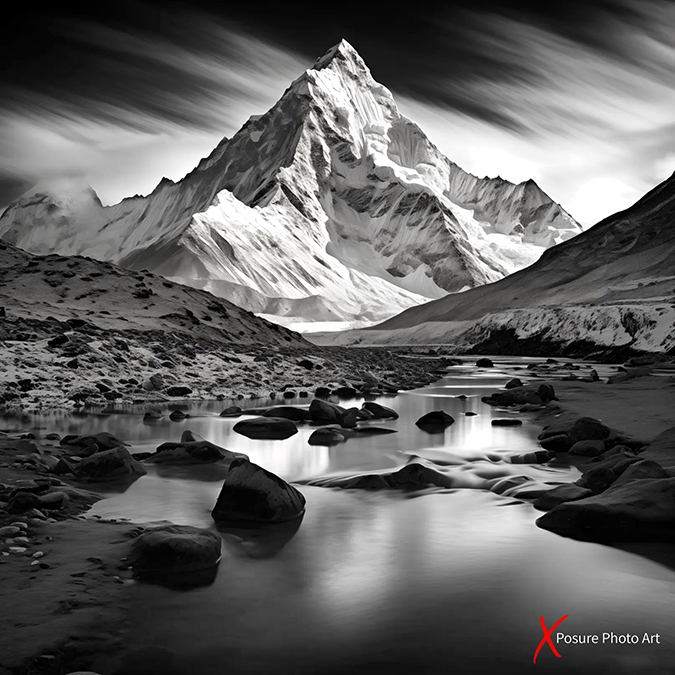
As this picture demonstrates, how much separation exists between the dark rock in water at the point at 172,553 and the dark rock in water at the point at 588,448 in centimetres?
904

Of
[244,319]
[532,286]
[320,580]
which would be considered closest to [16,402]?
[320,580]

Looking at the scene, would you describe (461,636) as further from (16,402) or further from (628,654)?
(16,402)

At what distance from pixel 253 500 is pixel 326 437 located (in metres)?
7.10

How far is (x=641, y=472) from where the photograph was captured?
9070 millimetres

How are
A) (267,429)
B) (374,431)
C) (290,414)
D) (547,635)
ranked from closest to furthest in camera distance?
1. (547,635)
2. (267,429)
3. (374,431)
4. (290,414)

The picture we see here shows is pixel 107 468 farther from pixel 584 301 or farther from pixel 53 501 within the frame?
pixel 584 301

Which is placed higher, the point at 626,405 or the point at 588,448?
the point at 626,405

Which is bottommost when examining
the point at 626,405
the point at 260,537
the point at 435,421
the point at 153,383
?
the point at 260,537

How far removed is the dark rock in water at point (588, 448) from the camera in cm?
1351

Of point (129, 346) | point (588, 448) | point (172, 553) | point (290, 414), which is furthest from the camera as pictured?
point (129, 346)

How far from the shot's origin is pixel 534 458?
43.7ft

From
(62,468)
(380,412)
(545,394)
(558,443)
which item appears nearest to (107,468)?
(62,468)

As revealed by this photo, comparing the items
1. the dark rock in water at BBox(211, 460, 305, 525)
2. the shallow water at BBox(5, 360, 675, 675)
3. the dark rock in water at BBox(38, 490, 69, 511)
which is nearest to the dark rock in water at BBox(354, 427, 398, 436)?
→ the shallow water at BBox(5, 360, 675, 675)

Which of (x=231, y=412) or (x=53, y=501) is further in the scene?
(x=231, y=412)
